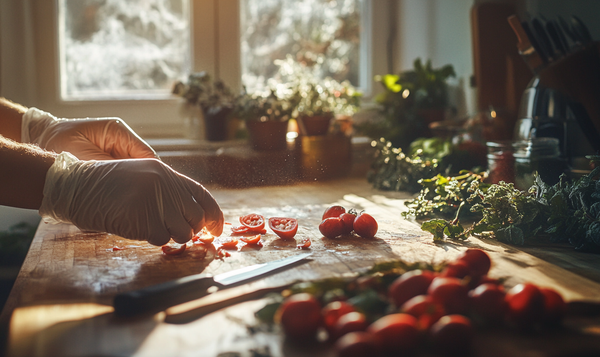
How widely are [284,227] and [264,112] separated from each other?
911 millimetres

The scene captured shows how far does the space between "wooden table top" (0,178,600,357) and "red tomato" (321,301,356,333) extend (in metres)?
Result: 0.03

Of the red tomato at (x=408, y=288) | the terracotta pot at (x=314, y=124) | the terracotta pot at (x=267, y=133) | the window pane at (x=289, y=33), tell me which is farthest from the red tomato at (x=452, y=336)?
the window pane at (x=289, y=33)

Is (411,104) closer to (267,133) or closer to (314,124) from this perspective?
(314,124)

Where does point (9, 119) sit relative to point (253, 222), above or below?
above

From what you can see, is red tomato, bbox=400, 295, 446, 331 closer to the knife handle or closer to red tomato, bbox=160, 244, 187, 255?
the knife handle

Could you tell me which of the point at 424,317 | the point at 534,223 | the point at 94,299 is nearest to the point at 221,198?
the point at 94,299

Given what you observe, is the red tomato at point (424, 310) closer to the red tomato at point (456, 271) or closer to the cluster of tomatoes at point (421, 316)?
the cluster of tomatoes at point (421, 316)

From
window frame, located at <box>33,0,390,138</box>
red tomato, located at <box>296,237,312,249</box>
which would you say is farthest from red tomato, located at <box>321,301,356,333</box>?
window frame, located at <box>33,0,390,138</box>

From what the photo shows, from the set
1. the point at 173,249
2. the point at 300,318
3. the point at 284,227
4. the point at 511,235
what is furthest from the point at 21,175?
the point at 511,235

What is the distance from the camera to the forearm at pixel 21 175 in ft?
3.16

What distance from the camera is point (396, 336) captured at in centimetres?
58

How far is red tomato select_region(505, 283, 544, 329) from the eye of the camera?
66 cm

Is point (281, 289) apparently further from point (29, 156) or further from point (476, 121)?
point (476, 121)

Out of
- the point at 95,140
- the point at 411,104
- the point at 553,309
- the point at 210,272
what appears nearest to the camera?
the point at 553,309
